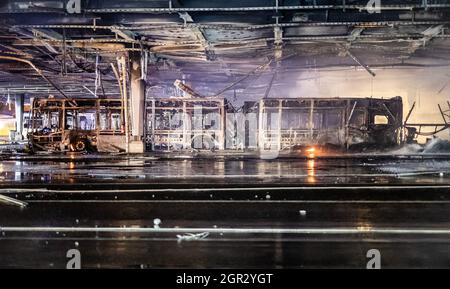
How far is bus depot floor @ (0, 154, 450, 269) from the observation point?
301cm

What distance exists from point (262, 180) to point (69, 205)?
371 centimetres

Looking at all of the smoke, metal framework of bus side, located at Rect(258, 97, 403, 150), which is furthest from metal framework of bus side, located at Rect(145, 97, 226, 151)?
the smoke

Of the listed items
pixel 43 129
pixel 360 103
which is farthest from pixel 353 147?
pixel 43 129

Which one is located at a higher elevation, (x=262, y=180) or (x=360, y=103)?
(x=360, y=103)

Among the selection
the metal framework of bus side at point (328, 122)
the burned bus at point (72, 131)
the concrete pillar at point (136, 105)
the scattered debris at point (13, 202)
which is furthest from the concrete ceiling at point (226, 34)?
the scattered debris at point (13, 202)

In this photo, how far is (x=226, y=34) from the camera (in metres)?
13.3

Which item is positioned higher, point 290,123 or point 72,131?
point 290,123

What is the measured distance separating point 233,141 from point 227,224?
1959cm

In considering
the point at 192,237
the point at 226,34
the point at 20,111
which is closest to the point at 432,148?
the point at 226,34

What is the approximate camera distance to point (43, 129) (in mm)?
21906

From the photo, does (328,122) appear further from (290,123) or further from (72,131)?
(72,131)

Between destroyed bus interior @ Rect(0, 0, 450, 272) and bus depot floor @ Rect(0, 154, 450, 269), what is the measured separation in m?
0.02

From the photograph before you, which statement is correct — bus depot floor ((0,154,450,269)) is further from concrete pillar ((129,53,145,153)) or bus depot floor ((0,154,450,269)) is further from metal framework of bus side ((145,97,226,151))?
metal framework of bus side ((145,97,226,151))
